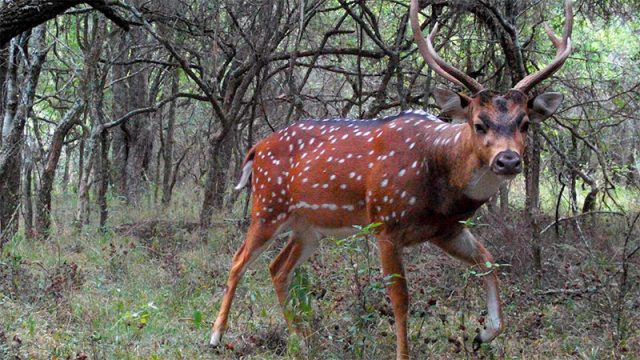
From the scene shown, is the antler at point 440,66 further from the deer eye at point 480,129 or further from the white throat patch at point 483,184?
the white throat patch at point 483,184

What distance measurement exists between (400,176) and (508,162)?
1.08 metres

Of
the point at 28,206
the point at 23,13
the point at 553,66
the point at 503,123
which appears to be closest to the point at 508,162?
the point at 503,123

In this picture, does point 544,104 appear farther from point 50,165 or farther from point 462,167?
point 50,165

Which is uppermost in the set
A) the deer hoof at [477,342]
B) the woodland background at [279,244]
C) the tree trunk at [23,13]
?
the tree trunk at [23,13]

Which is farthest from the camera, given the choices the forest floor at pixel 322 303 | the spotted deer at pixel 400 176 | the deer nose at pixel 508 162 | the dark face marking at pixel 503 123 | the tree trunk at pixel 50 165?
the tree trunk at pixel 50 165

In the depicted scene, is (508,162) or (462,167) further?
(462,167)

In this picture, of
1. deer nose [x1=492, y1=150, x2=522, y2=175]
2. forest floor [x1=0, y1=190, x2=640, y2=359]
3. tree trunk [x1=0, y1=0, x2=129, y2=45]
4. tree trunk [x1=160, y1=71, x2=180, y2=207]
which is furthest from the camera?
tree trunk [x1=160, y1=71, x2=180, y2=207]

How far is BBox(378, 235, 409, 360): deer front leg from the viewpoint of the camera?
4938mm

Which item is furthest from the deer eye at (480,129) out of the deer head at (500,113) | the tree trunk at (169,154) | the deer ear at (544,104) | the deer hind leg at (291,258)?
the tree trunk at (169,154)

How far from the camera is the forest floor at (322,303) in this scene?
5.05 meters

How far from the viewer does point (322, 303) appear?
569 centimetres

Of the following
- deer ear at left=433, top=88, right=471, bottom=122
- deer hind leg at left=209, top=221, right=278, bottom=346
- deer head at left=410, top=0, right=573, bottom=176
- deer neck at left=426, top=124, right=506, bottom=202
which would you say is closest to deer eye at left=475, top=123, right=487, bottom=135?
deer head at left=410, top=0, right=573, bottom=176

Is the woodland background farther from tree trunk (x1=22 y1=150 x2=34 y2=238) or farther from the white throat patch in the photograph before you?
the white throat patch

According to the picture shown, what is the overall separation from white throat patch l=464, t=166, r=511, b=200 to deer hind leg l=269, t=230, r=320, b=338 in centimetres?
Answer: 157
